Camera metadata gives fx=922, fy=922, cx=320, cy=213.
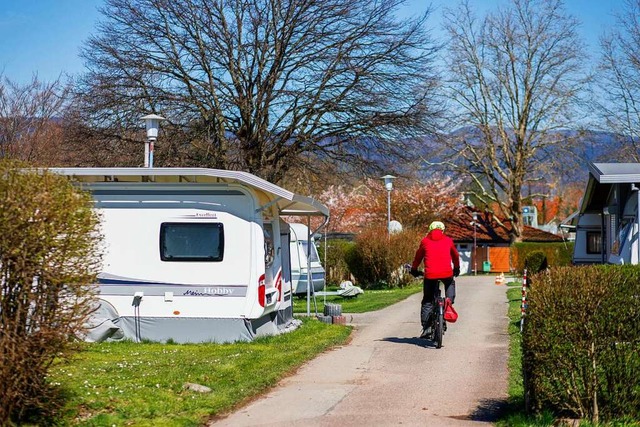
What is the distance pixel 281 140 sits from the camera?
91.6 feet

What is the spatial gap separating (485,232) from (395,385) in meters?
53.6

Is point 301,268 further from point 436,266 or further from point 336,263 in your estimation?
point 436,266

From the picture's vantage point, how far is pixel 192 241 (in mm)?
14133

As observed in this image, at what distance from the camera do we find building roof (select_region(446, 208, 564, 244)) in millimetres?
61719

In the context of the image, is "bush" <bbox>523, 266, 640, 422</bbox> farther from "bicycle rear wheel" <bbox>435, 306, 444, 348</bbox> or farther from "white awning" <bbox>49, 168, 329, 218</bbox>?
"white awning" <bbox>49, 168, 329, 218</bbox>

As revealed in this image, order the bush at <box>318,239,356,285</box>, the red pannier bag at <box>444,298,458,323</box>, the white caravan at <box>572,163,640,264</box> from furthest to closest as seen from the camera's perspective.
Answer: the bush at <box>318,239,356,285</box>, the white caravan at <box>572,163,640,264</box>, the red pannier bag at <box>444,298,458,323</box>

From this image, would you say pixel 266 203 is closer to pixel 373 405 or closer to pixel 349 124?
pixel 373 405

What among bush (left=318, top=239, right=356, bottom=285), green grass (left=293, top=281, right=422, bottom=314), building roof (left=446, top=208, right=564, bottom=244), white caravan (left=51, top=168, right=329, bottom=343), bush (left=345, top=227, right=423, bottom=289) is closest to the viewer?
white caravan (left=51, top=168, right=329, bottom=343)

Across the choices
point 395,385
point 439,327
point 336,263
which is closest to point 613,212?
point 439,327

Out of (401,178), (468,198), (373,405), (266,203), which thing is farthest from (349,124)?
(468,198)

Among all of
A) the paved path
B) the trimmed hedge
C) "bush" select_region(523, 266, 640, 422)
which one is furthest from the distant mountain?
"bush" select_region(523, 266, 640, 422)

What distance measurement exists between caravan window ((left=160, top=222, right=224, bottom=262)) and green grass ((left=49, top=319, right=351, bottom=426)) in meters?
1.35

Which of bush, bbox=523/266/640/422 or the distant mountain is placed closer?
bush, bbox=523/266/640/422

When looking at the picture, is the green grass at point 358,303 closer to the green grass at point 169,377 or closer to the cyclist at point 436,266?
the green grass at point 169,377
